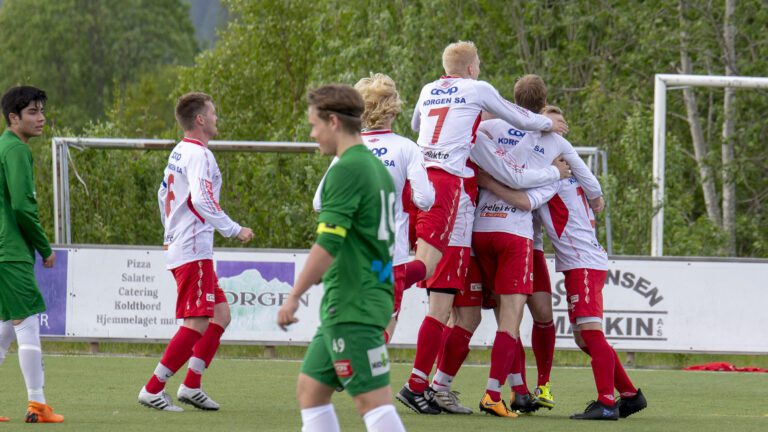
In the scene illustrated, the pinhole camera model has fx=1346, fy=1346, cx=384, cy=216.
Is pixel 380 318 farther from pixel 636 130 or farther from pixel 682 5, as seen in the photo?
pixel 682 5

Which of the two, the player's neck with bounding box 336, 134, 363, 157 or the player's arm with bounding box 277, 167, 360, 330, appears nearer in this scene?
the player's arm with bounding box 277, 167, 360, 330

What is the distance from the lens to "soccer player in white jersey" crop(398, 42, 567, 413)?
838 centimetres

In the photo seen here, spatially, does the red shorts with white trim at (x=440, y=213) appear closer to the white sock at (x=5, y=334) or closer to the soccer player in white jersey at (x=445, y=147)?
the soccer player in white jersey at (x=445, y=147)

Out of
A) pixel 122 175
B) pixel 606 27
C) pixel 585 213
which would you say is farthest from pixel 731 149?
pixel 585 213

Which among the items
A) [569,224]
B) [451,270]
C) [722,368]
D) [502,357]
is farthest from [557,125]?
[722,368]

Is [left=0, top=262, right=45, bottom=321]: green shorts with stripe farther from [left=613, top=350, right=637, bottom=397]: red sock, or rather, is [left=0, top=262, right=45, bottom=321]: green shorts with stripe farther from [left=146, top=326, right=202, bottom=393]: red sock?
[left=613, top=350, right=637, bottom=397]: red sock

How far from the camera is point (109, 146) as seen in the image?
16.8 metres

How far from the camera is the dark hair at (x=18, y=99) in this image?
8.21m

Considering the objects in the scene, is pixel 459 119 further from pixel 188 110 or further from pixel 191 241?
pixel 191 241

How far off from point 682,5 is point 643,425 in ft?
53.6

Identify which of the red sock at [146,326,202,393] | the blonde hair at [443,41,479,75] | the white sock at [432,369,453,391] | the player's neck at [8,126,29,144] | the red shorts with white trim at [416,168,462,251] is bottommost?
the white sock at [432,369,453,391]

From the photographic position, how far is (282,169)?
675 inches

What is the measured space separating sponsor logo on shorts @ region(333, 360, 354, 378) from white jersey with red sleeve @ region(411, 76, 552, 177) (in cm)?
322

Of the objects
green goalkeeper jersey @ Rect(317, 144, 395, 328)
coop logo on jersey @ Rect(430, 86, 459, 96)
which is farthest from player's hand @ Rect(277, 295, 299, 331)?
coop logo on jersey @ Rect(430, 86, 459, 96)
